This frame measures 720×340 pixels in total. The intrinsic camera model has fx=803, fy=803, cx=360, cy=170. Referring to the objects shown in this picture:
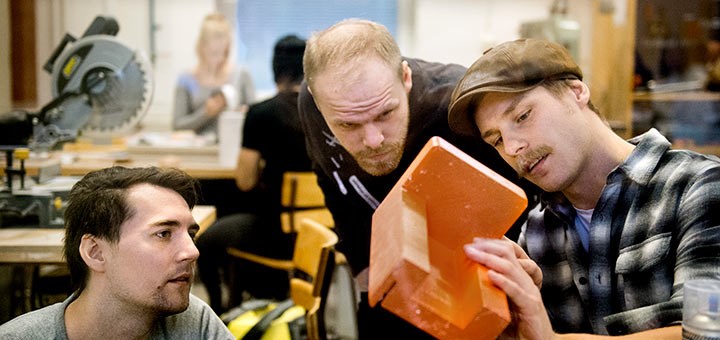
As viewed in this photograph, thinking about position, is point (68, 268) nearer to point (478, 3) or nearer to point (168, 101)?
point (168, 101)

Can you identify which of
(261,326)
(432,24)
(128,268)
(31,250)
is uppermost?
(432,24)

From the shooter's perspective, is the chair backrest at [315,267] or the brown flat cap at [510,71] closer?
the brown flat cap at [510,71]

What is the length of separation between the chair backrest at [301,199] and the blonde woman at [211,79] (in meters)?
1.41

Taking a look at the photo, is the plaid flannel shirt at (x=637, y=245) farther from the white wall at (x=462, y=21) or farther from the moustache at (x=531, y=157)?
the white wall at (x=462, y=21)

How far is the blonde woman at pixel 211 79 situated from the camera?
5.07 m

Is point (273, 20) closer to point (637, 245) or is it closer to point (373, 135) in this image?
point (373, 135)

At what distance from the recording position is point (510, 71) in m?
1.51

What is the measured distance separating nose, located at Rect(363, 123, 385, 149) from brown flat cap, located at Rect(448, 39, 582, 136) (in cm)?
24

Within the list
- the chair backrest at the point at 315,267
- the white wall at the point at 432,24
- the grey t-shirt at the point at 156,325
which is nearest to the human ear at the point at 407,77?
the grey t-shirt at the point at 156,325

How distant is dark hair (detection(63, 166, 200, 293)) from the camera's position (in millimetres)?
1677

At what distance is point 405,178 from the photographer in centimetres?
121

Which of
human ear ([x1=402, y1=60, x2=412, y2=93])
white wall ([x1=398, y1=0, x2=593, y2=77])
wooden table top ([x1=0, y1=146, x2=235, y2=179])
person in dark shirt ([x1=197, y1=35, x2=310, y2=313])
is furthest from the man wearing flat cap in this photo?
white wall ([x1=398, y1=0, x2=593, y2=77])

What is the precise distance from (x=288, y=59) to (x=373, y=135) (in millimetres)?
1654

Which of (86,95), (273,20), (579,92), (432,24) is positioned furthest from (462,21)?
(579,92)
